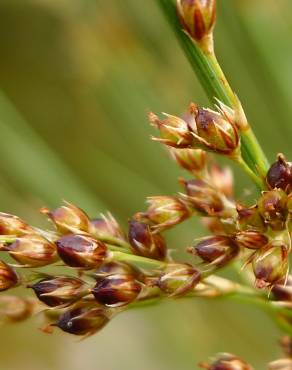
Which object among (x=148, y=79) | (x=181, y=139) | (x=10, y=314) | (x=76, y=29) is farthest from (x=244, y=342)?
(x=181, y=139)

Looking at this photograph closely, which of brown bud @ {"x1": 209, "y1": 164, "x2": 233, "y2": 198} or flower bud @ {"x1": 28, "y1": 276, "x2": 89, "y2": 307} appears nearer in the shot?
flower bud @ {"x1": 28, "y1": 276, "x2": 89, "y2": 307}

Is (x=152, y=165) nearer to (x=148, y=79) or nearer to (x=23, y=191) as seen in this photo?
(x=148, y=79)

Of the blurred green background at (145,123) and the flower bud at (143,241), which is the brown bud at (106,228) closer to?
the flower bud at (143,241)

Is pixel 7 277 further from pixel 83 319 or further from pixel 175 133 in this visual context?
pixel 175 133

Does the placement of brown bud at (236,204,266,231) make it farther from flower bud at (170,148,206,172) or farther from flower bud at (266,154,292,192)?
flower bud at (170,148,206,172)

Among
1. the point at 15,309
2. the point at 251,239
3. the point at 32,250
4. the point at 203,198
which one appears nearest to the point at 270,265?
the point at 251,239

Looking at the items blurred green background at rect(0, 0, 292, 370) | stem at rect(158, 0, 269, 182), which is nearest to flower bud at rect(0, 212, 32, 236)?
stem at rect(158, 0, 269, 182)

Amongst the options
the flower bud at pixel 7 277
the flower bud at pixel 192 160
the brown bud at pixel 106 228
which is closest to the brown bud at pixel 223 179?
the flower bud at pixel 192 160
